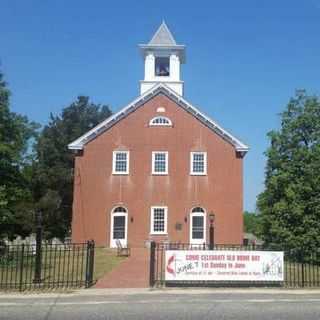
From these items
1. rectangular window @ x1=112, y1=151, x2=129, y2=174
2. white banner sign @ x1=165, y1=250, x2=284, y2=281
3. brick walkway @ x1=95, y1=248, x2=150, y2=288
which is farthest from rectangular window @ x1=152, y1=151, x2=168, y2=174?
white banner sign @ x1=165, y1=250, x2=284, y2=281

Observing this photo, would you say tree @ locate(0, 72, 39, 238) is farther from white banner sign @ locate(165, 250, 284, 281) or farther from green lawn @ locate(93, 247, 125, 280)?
white banner sign @ locate(165, 250, 284, 281)

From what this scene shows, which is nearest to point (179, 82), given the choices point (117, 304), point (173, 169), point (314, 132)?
point (173, 169)

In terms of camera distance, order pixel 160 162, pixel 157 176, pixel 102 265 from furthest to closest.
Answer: pixel 160 162 → pixel 157 176 → pixel 102 265

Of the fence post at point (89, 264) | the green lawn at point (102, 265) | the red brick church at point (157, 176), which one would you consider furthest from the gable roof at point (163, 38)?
the fence post at point (89, 264)

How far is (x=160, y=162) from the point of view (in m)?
39.1

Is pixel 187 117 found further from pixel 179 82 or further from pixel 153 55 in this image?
pixel 153 55

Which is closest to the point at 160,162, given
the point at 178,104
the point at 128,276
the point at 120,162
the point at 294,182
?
the point at 120,162

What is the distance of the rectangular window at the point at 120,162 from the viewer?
3897 cm

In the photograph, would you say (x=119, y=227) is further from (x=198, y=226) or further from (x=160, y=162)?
(x=198, y=226)

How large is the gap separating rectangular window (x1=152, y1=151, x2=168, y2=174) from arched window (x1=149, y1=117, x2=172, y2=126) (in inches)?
79.4

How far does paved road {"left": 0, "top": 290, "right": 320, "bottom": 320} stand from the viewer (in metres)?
11.9

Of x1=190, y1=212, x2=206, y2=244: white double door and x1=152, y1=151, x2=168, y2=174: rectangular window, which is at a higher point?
x1=152, y1=151, x2=168, y2=174: rectangular window

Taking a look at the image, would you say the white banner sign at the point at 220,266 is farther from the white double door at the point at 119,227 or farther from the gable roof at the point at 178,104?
the gable roof at the point at 178,104

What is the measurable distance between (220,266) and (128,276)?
4.34 metres
